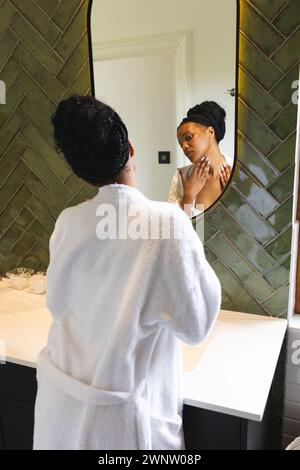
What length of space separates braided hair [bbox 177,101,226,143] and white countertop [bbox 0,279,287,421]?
24.8 inches

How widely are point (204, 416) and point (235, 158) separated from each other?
760 mm

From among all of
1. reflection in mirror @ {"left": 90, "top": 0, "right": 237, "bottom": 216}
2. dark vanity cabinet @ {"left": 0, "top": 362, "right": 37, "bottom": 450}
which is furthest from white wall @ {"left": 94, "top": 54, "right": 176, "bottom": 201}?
dark vanity cabinet @ {"left": 0, "top": 362, "right": 37, "bottom": 450}

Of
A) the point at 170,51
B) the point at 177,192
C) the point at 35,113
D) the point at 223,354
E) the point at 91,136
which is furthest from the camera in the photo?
the point at 35,113

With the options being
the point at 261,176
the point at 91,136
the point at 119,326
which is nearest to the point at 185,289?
the point at 119,326

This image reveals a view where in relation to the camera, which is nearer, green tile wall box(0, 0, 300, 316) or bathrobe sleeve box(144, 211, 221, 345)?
bathrobe sleeve box(144, 211, 221, 345)

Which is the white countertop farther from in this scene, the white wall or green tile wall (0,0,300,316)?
the white wall

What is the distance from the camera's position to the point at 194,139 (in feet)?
3.98

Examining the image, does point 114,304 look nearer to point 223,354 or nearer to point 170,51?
point 223,354

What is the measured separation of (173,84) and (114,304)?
2.60 ft

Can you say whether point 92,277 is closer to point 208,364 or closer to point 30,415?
point 208,364

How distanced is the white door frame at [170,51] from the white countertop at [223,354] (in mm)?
601

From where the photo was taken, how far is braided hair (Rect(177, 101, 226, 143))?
116cm

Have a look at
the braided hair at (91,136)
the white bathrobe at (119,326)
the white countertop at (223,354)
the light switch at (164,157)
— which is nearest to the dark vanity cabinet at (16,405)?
the white countertop at (223,354)

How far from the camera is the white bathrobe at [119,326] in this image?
72 centimetres
